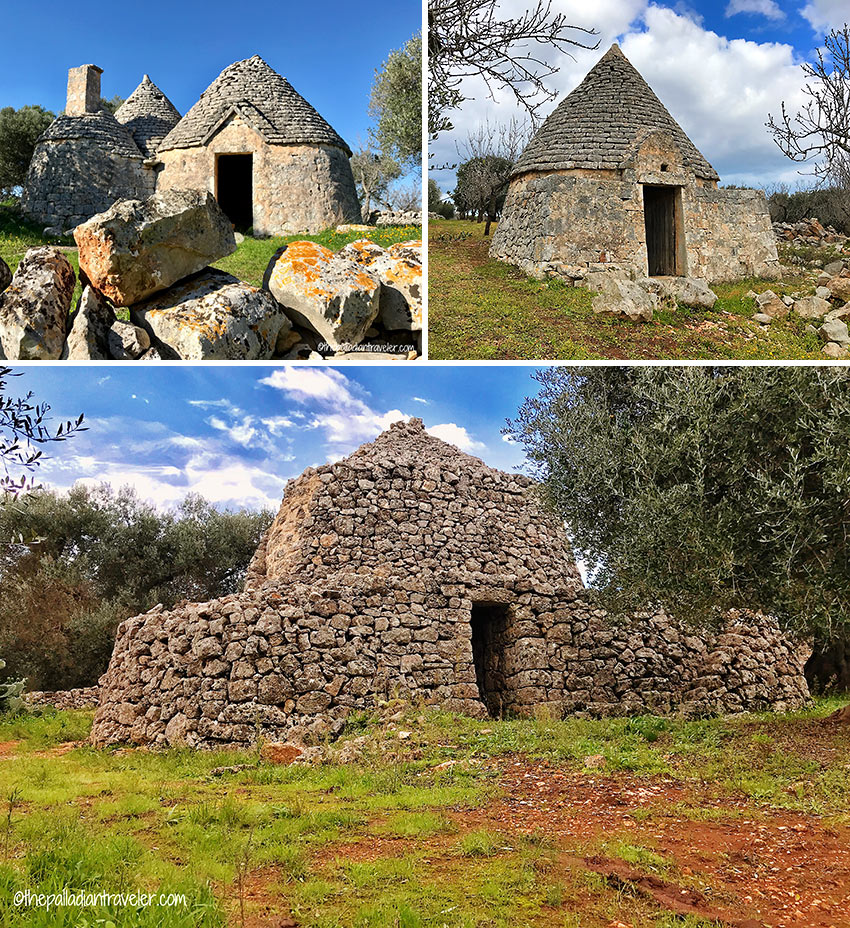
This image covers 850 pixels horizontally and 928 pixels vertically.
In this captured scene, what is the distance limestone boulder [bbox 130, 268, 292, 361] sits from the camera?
668 centimetres

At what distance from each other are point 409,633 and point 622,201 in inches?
330

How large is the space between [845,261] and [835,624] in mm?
10846

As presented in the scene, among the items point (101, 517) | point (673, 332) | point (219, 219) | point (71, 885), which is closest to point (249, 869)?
point (71, 885)

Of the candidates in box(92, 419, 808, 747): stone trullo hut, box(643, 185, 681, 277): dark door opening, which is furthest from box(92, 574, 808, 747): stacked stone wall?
box(643, 185, 681, 277): dark door opening

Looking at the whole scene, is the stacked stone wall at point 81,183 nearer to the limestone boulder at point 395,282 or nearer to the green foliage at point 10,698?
the green foliage at point 10,698

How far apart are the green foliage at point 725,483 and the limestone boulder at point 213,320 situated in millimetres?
3731

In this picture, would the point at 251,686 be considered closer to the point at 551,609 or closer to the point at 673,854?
the point at 551,609

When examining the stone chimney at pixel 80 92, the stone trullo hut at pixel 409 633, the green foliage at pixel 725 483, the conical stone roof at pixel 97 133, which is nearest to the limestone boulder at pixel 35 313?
the stone trullo hut at pixel 409 633

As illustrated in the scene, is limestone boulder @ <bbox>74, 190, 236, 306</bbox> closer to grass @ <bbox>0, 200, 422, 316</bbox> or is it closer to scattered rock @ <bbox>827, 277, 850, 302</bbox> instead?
grass @ <bbox>0, 200, 422, 316</bbox>

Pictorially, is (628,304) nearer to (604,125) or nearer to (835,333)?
(835,333)

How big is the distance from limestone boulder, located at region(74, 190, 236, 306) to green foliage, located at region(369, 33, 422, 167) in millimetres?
14866

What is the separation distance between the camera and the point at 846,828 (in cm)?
514

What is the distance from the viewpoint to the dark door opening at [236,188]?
19439mm

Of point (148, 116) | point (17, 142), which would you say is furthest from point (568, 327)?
point (17, 142)
